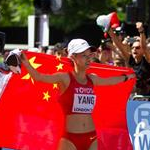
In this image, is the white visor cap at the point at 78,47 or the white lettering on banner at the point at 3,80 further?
the white lettering on banner at the point at 3,80

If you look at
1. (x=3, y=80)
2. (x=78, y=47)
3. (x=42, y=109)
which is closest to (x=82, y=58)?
(x=78, y=47)

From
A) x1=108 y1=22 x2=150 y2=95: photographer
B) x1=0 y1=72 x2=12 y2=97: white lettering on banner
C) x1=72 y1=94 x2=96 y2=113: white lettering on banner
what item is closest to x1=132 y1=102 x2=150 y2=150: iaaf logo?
x1=108 y1=22 x2=150 y2=95: photographer

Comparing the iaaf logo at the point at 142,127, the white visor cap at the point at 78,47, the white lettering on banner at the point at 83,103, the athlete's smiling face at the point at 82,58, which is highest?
the white visor cap at the point at 78,47

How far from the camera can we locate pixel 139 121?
427 inches

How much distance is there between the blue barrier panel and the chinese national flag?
0.70 m

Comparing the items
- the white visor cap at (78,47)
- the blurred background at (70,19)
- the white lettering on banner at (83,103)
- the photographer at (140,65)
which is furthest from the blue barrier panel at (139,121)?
the blurred background at (70,19)

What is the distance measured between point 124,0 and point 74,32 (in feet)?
10.6

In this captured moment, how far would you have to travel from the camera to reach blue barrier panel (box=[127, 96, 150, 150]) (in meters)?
10.7

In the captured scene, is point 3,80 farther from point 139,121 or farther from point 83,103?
point 139,121

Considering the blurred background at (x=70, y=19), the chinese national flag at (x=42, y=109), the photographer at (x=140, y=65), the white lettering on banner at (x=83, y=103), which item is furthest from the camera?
the blurred background at (x=70, y=19)

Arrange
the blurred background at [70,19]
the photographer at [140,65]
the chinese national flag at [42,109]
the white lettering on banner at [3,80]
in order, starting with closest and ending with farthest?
the white lettering on banner at [3,80] → the chinese national flag at [42,109] → the photographer at [140,65] → the blurred background at [70,19]

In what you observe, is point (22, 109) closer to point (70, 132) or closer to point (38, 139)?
point (38, 139)

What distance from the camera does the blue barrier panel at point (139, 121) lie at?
10.7 metres

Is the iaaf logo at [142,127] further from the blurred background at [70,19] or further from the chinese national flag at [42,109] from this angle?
the blurred background at [70,19]
